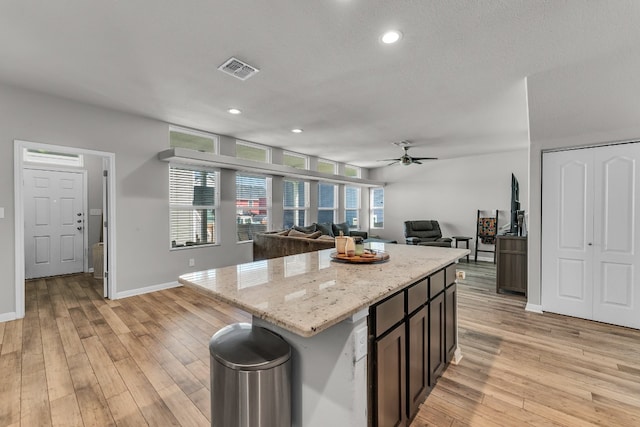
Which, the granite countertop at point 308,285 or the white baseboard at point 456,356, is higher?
the granite countertop at point 308,285

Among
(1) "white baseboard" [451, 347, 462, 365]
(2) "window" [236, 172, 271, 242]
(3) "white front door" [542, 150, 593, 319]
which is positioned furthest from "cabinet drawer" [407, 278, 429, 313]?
(2) "window" [236, 172, 271, 242]

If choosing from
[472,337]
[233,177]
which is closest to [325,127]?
[233,177]

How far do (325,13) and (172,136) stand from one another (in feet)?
12.5

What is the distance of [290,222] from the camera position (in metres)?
7.10

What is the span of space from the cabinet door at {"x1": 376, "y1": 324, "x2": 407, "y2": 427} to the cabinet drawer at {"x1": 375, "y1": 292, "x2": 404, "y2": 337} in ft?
0.15

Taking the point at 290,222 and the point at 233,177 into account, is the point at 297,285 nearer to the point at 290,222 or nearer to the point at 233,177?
the point at 233,177

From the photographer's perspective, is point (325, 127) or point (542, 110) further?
point (325, 127)

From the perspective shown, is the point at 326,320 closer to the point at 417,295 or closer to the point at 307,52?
the point at 417,295

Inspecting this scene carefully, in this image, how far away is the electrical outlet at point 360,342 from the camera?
1.20 m

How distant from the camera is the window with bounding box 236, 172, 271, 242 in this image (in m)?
5.89

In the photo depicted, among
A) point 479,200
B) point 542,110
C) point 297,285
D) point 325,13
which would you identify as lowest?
point 297,285

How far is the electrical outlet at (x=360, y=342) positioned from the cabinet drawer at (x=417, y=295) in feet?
1.68

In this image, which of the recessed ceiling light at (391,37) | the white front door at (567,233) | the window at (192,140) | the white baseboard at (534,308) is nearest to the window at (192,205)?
the window at (192,140)

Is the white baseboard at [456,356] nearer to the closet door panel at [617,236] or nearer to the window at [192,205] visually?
the closet door panel at [617,236]
